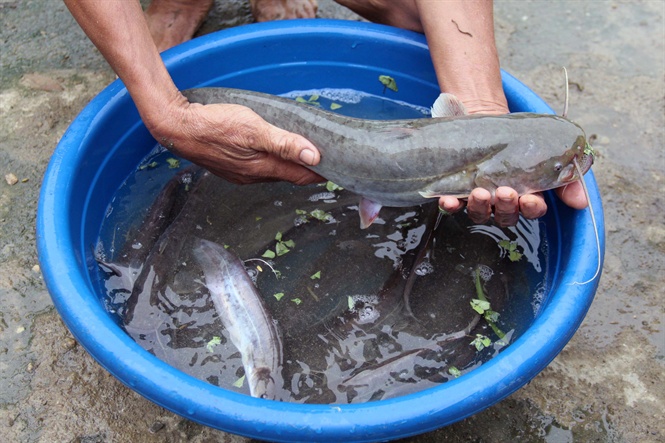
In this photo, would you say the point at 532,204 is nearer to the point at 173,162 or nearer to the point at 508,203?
the point at 508,203

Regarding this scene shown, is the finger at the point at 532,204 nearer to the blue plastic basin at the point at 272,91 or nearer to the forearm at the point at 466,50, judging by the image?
the blue plastic basin at the point at 272,91

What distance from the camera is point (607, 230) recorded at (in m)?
3.35

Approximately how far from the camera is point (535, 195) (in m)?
2.40

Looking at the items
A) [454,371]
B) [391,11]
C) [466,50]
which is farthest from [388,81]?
[454,371]

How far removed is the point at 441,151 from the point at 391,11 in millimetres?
1531

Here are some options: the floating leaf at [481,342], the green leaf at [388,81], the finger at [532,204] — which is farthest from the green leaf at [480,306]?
the green leaf at [388,81]

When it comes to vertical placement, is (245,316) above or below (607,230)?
above

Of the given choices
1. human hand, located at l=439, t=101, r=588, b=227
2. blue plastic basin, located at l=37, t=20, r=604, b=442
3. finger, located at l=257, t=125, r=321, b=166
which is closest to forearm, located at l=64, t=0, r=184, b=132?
blue plastic basin, located at l=37, t=20, r=604, b=442

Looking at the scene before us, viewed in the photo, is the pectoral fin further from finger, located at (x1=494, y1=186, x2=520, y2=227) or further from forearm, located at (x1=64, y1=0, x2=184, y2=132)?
forearm, located at (x1=64, y1=0, x2=184, y2=132)

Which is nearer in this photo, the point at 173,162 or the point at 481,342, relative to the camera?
the point at 481,342

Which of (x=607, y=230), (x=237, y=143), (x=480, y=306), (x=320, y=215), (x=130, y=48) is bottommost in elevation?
(x=607, y=230)

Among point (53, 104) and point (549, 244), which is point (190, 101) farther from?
point (549, 244)

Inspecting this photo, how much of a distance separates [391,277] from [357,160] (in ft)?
2.23

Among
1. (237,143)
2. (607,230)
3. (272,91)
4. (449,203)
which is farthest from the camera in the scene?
(272,91)
